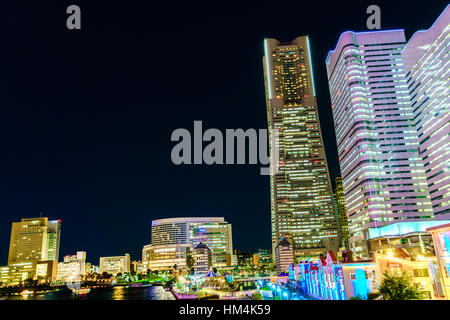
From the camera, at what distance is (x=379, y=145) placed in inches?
7146

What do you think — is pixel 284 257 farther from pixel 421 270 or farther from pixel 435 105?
pixel 421 270

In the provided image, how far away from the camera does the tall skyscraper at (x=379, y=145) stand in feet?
557

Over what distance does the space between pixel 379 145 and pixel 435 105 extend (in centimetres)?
3447

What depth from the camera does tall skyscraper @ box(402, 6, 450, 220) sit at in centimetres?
14450

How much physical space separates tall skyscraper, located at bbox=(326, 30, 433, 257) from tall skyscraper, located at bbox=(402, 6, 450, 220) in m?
14.7

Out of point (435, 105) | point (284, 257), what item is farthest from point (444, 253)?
point (284, 257)

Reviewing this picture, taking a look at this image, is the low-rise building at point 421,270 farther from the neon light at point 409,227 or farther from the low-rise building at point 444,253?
the neon light at point 409,227

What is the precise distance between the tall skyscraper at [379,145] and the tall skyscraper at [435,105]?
14.7 meters

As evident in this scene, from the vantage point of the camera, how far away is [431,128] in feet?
507

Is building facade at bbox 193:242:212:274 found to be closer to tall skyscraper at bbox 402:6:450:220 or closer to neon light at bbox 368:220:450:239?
neon light at bbox 368:220:450:239

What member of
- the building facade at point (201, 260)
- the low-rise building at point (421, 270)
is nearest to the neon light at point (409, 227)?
the low-rise building at point (421, 270)

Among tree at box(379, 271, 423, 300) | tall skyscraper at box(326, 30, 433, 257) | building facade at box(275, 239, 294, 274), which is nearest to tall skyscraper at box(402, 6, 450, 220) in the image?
tall skyscraper at box(326, 30, 433, 257)
